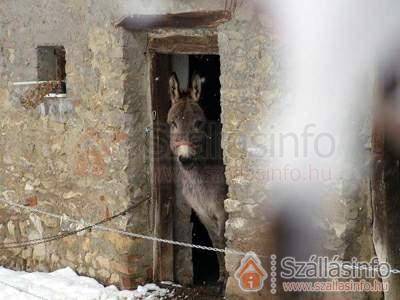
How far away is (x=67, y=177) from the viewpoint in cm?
588

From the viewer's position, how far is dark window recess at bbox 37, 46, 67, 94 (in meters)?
6.00

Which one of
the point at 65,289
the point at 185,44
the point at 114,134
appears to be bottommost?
the point at 65,289

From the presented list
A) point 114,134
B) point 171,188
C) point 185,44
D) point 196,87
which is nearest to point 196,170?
point 171,188

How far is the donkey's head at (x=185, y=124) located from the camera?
5.78 metres

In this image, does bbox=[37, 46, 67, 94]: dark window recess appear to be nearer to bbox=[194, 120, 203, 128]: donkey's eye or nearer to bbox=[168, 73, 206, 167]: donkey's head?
bbox=[168, 73, 206, 167]: donkey's head

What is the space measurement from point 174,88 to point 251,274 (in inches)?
80.7

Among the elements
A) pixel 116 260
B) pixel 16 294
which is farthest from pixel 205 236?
pixel 16 294

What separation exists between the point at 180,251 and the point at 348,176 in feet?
8.04

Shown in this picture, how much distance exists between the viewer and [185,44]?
5.29 metres

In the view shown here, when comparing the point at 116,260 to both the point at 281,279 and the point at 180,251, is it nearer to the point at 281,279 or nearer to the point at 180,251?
the point at 180,251

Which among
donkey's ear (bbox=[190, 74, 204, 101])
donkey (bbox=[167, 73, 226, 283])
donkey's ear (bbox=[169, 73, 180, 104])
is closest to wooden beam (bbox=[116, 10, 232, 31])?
donkey's ear (bbox=[169, 73, 180, 104])

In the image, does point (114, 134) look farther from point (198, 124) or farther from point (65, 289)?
point (65, 289)

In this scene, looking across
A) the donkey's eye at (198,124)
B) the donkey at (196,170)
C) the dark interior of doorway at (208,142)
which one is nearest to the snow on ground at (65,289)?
the donkey at (196,170)

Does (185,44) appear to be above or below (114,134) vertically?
above
